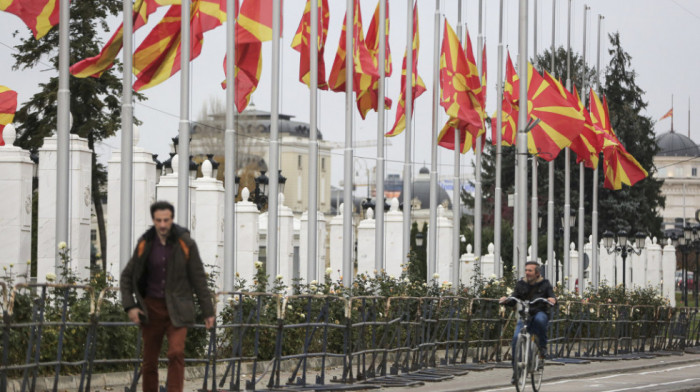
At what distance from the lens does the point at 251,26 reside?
23844 millimetres

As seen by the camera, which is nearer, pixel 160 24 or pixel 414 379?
pixel 414 379

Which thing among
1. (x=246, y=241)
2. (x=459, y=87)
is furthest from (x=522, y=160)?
(x=246, y=241)

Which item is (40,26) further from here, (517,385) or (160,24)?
(517,385)

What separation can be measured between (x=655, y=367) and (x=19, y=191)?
36.3ft

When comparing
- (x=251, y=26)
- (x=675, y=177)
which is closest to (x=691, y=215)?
(x=675, y=177)

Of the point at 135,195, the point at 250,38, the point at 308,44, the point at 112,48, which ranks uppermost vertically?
the point at 308,44

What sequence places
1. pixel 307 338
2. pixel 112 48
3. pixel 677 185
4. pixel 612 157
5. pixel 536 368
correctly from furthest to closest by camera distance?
1. pixel 677 185
2. pixel 612 157
3. pixel 112 48
4. pixel 536 368
5. pixel 307 338

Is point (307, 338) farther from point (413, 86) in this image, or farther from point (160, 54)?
point (413, 86)

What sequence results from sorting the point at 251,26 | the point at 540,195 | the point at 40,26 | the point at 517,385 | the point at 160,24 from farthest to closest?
the point at 540,195, the point at 251,26, the point at 160,24, the point at 40,26, the point at 517,385

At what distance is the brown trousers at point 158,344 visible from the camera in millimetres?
11289

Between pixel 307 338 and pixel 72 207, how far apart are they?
25.0ft

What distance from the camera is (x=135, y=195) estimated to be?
74.9ft

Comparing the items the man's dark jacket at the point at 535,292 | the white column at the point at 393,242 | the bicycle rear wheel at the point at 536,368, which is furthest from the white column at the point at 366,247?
the bicycle rear wheel at the point at 536,368

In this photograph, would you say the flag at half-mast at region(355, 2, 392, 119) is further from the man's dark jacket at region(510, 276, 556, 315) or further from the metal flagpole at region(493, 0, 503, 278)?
the man's dark jacket at region(510, 276, 556, 315)
